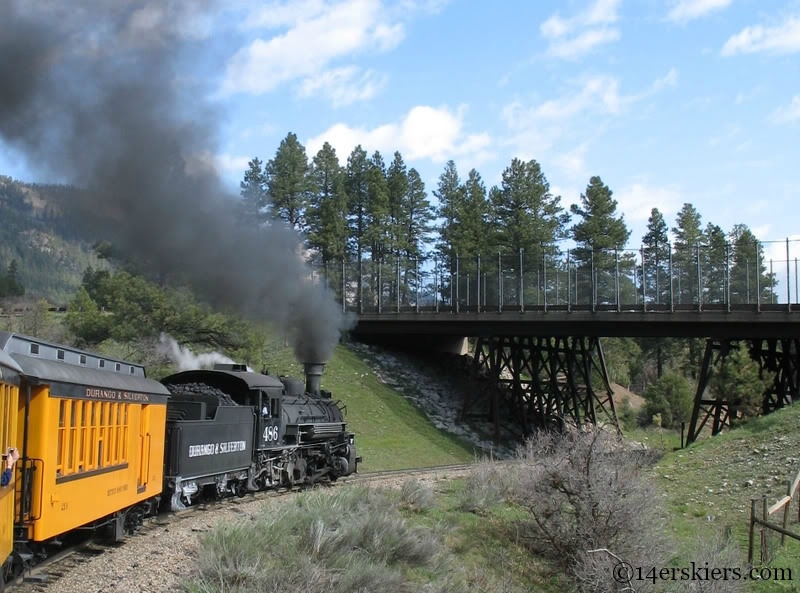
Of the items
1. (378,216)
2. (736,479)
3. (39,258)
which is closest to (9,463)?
(736,479)

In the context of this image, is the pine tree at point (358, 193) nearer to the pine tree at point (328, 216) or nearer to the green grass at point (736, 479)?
the pine tree at point (328, 216)

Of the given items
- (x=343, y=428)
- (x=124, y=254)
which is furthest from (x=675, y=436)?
(x=124, y=254)

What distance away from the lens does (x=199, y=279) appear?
823 inches

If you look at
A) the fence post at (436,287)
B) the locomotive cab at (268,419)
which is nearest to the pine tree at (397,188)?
the fence post at (436,287)

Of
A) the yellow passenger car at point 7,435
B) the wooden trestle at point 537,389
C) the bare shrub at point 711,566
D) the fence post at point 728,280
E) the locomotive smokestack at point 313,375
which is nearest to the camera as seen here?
the yellow passenger car at point 7,435

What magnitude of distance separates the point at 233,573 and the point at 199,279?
12194mm

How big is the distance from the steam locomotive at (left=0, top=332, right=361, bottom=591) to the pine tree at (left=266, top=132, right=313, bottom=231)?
1343 inches

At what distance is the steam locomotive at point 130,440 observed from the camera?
343 inches

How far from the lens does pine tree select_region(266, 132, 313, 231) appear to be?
54.2m

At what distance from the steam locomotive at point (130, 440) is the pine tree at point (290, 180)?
34.1 metres

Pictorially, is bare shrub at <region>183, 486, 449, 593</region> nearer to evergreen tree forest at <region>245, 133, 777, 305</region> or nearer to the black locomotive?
the black locomotive

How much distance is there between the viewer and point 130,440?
1204cm

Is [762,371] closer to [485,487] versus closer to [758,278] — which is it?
[758,278]

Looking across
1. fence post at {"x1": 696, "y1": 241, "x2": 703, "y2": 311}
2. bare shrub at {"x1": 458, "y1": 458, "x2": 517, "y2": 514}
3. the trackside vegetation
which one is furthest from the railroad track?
fence post at {"x1": 696, "y1": 241, "x2": 703, "y2": 311}
